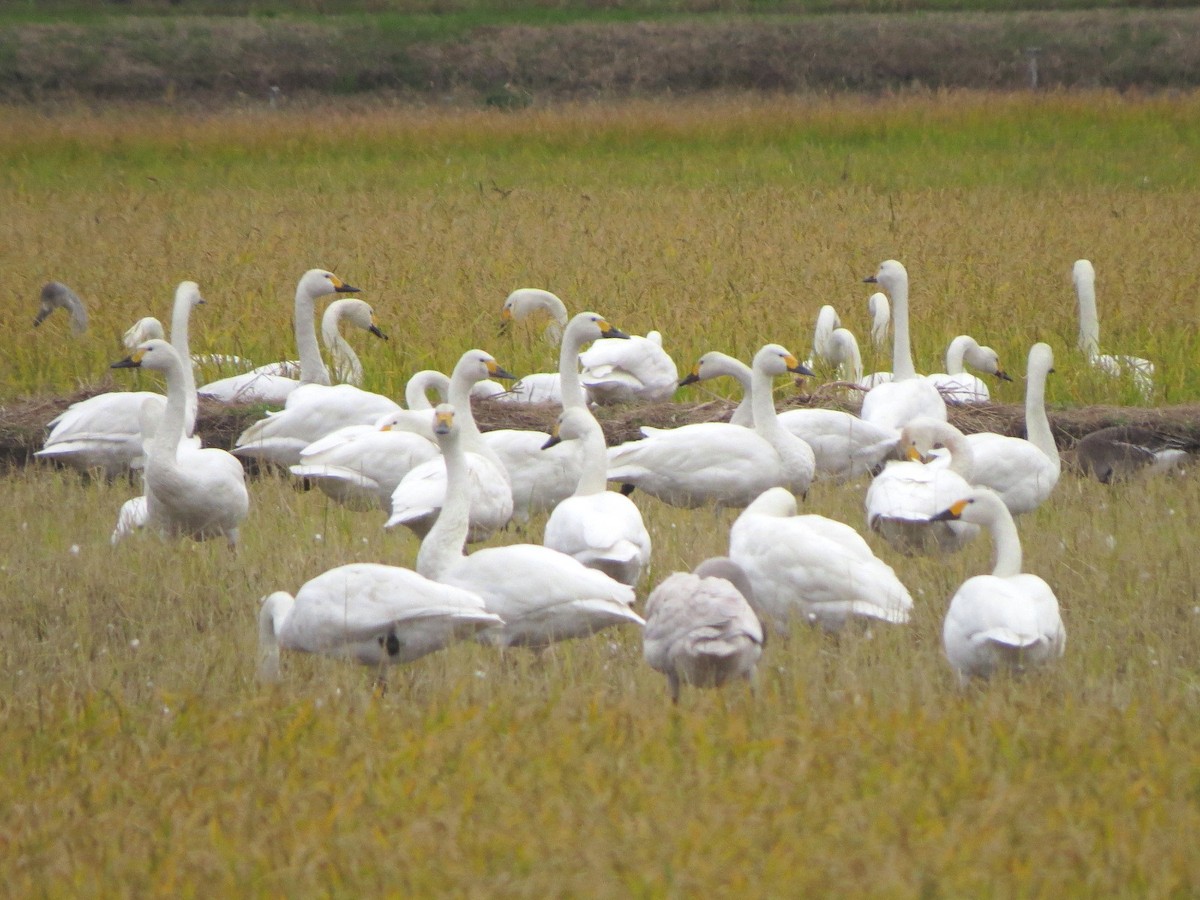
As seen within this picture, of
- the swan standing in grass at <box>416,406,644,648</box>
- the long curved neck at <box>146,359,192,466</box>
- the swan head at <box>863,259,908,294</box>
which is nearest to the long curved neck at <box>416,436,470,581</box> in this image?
the swan standing in grass at <box>416,406,644,648</box>

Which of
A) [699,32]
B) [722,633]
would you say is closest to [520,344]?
[722,633]

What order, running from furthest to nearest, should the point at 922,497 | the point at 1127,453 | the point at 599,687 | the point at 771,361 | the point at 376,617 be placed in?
1. the point at 1127,453
2. the point at 771,361
3. the point at 922,497
4. the point at 599,687
5. the point at 376,617

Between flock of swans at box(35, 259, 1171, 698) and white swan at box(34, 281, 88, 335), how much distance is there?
1.21 metres

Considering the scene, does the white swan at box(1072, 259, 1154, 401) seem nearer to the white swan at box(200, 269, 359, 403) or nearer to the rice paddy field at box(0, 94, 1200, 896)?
the rice paddy field at box(0, 94, 1200, 896)

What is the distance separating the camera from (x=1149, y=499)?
22.6 ft

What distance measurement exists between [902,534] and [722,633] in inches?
81.3

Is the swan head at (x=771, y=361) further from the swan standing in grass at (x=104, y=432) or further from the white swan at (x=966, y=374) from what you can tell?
the swan standing in grass at (x=104, y=432)

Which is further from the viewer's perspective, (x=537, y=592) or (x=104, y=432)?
(x=104, y=432)

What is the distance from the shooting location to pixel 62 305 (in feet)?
38.5

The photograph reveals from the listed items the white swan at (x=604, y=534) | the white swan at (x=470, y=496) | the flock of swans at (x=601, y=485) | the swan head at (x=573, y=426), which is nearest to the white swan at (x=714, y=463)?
the flock of swans at (x=601, y=485)

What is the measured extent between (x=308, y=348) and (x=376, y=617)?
518cm

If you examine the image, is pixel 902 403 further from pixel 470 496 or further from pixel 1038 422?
pixel 470 496

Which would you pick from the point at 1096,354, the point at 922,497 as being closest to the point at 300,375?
the point at 922,497

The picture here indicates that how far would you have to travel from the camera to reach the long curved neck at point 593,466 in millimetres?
6363
